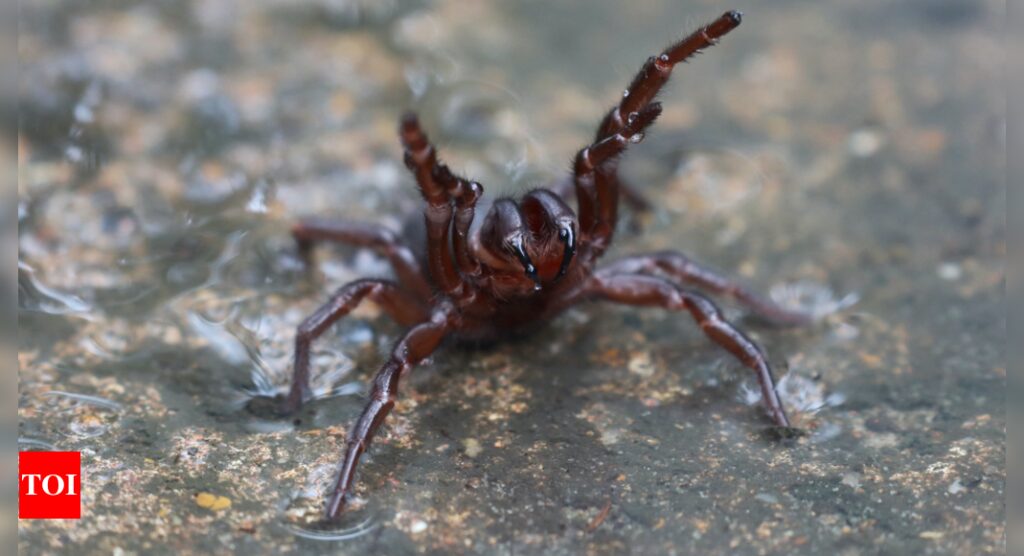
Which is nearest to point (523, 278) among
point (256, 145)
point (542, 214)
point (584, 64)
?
point (542, 214)

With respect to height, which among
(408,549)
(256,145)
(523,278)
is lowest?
(408,549)

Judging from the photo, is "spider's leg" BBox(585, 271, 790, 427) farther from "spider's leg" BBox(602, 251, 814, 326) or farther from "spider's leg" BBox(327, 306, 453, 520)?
"spider's leg" BBox(327, 306, 453, 520)

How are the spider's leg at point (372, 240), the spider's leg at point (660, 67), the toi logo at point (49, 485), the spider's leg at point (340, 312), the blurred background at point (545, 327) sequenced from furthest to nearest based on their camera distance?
the spider's leg at point (372, 240) → the spider's leg at point (340, 312) → the spider's leg at point (660, 67) → the blurred background at point (545, 327) → the toi logo at point (49, 485)

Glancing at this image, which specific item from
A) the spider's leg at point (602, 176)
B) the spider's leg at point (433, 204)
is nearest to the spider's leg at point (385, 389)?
the spider's leg at point (433, 204)

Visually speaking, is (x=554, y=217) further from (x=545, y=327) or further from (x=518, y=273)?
(x=545, y=327)

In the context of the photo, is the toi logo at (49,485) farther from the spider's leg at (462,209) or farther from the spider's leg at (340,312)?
the spider's leg at (462,209)

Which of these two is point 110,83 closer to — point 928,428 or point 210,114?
point 210,114

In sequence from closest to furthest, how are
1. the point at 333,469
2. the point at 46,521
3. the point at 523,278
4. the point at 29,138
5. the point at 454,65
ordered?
the point at 46,521 → the point at 333,469 → the point at 523,278 → the point at 29,138 → the point at 454,65

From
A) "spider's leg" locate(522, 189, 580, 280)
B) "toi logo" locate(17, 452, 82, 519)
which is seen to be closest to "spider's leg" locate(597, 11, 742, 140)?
"spider's leg" locate(522, 189, 580, 280)
